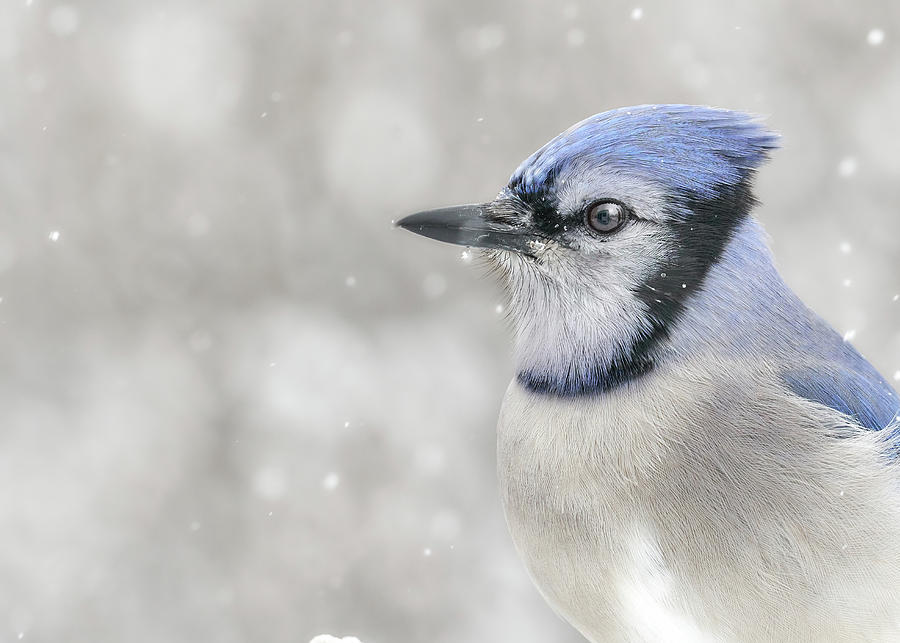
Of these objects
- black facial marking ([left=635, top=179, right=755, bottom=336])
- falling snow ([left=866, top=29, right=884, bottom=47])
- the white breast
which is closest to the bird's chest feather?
the white breast

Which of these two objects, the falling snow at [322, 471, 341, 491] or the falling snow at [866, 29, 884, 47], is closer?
the falling snow at [322, 471, 341, 491]

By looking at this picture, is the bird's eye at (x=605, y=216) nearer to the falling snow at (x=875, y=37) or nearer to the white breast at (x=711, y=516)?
the white breast at (x=711, y=516)

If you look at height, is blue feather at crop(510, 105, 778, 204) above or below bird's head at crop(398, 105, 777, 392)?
above

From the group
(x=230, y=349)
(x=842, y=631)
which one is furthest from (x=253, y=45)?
(x=842, y=631)

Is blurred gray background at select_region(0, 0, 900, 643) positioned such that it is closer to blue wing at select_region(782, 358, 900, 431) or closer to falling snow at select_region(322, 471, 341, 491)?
falling snow at select_region(322, 471, 341, 491)

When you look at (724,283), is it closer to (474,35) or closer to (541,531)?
(541,531)

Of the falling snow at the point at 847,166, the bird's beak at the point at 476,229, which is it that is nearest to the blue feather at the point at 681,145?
the bird's beak at the point at 476,229

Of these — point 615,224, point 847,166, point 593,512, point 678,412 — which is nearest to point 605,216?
point 615,224

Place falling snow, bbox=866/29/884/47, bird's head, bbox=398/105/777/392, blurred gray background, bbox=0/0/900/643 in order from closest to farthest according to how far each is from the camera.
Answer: bird's head, bbox=398/105/777/392 → blurred gray background, bbox=0/0/900/643 → falling snow, bbox=866/29/884/47
